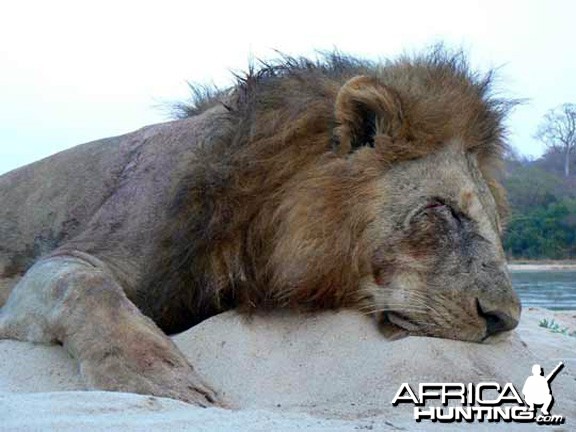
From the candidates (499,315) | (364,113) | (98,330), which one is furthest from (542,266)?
(98,330)

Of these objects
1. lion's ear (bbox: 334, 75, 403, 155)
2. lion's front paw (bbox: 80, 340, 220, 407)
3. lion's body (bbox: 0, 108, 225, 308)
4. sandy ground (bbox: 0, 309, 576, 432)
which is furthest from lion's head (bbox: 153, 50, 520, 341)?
lion's front paw (bbox: 80, 340, 220, 407)

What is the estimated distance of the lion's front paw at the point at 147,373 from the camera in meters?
2.94

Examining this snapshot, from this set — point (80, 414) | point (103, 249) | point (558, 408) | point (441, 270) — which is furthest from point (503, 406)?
point (103, 249)

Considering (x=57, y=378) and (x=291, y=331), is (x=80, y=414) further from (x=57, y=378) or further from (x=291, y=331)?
(x=291, y=331)

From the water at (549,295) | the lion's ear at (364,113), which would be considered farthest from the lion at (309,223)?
the water at (549,295)

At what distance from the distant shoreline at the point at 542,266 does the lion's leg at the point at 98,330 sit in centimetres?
1803

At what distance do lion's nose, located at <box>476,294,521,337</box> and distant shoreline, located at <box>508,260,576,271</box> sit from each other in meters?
17.8

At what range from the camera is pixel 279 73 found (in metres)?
4.26

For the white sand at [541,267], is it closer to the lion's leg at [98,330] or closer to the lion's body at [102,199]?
the lion's body at [102,199]

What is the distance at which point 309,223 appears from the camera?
3750 millimetres

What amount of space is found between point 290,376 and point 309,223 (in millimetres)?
671

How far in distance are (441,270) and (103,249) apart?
55.0 inches

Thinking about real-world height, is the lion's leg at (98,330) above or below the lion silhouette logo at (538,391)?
above

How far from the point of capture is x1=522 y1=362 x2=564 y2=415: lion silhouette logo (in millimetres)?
2961
